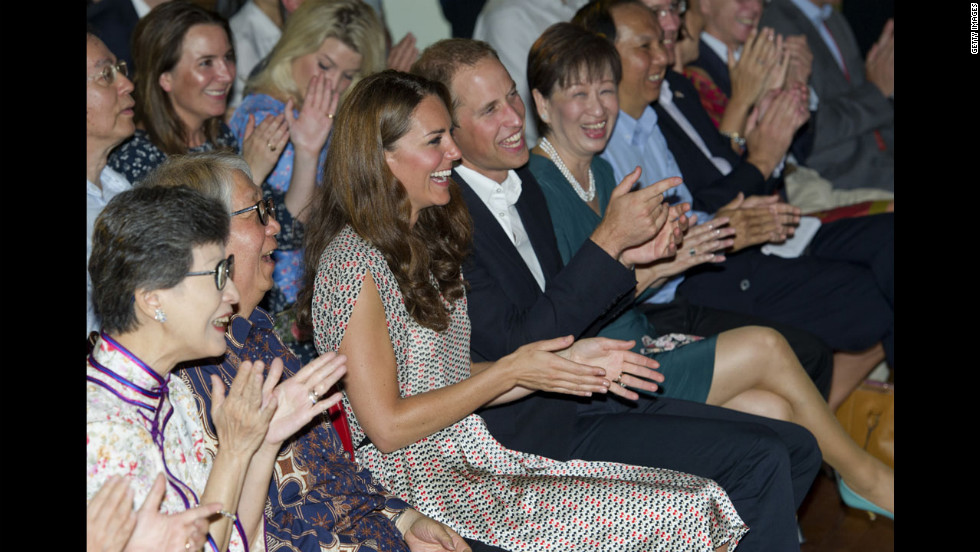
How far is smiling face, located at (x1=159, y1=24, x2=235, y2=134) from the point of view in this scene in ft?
11.2

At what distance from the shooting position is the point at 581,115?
3129mm

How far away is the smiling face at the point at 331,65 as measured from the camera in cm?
378

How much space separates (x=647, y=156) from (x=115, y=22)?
200 centimetres

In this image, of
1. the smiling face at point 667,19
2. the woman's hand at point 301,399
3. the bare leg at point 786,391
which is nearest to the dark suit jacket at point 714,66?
the smiling face at point 667,19

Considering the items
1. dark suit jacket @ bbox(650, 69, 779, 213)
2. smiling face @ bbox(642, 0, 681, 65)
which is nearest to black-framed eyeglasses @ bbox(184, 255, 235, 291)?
dark suit jacket @ bbox(650, 69, 779, 213)

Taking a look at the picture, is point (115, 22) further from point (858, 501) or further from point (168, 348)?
point (858, 501)

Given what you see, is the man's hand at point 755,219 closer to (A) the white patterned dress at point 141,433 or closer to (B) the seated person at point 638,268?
(B) the seated person at point 638,268

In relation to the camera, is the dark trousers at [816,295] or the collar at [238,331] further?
the dark trousers at [816,295]

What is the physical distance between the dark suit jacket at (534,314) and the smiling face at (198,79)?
1278mm

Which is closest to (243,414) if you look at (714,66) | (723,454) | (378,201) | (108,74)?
(378,201)

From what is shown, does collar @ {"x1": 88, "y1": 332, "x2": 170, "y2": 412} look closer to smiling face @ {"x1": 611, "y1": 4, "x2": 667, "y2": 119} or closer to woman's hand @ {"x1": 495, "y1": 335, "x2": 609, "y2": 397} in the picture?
woman's hand @ {"x1": 495, "y1": 335, "x2": 609, "y2": 397}

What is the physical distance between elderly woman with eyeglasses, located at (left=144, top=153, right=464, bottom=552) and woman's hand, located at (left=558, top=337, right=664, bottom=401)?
1.65 ft
